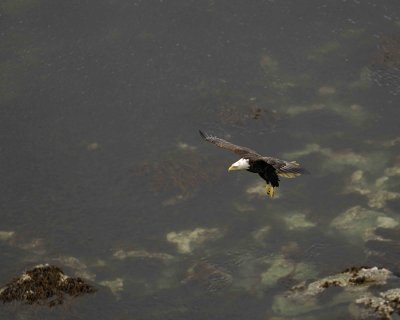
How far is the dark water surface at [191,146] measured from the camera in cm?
3962

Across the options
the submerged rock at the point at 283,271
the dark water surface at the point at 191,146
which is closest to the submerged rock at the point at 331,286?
the dark water surface at the point at 191,146

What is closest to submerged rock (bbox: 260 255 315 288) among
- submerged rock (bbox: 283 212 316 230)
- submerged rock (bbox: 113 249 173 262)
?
submerged rock (bbox: 283 212 316 230)

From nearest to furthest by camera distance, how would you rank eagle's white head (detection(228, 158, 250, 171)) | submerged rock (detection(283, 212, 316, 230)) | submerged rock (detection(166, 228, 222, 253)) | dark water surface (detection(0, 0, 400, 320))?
eagle's white head (detection(228, 158, 250, 171)) → dark water surface (detection(0, 0, 400, 320)) → submerged rock (detection(166, 228, 222, 253)) → submerged rock (detection(283, 212, 316, 230))

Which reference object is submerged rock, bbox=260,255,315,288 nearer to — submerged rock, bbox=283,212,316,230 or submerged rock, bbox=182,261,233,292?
submerged rock, bbox=182,261,233,292

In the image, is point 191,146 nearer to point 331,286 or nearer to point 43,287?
point 43,287

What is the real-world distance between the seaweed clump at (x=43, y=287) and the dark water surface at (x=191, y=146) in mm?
516

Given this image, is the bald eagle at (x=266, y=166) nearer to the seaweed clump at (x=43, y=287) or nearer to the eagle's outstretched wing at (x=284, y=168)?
the eagle's outstretched wing at (x=284, y=168)

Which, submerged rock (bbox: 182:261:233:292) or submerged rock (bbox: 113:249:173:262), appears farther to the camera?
submerged rock (bbox: 113:249:173:262)

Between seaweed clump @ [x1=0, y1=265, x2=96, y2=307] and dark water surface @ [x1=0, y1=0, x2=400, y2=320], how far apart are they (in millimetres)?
516

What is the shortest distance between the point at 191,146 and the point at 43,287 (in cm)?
1174

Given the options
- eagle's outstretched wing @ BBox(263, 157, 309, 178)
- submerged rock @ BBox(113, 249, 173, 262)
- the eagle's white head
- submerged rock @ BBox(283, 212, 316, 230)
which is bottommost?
submerged rock @ BBox(113, 249, 173, 262)

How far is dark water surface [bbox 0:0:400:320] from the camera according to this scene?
39625 millimetres

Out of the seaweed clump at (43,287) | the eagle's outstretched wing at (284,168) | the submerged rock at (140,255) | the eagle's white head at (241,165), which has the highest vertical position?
the eagle's white head at (241,165)

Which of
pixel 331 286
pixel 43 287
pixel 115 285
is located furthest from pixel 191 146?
pixel 331 286
